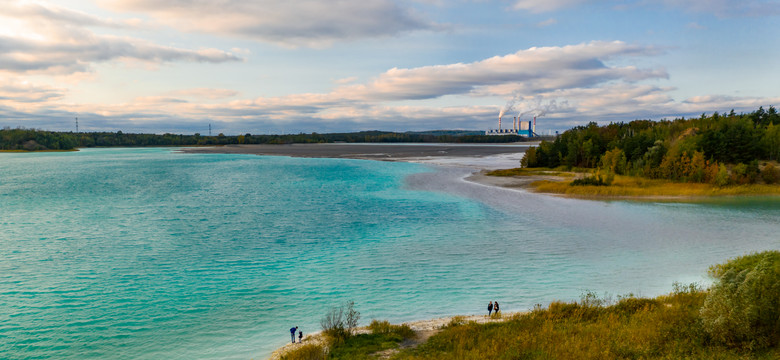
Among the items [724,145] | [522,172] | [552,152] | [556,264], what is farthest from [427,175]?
[556,264]

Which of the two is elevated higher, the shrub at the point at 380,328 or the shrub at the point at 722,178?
the shrub at the point at 722,178

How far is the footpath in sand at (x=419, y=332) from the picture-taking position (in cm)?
1977

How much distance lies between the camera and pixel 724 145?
88812 millimetres

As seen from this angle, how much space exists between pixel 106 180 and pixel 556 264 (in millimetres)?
117263

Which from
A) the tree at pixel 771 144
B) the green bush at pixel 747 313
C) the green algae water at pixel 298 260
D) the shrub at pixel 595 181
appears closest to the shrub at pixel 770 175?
the tree at pixel 771 144

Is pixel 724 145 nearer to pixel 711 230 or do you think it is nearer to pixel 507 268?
pixel 711 230

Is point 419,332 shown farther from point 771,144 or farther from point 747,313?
point 771,144

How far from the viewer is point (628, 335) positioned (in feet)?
60.6

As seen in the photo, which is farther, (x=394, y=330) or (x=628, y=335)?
(x=394, y=330)

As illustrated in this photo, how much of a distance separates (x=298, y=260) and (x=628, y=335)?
89.5ft

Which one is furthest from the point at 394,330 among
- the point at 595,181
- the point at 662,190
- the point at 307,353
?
the point at 662,190

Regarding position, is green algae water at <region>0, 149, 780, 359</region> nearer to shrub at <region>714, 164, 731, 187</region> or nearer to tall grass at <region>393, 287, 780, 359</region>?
tall grass at <region>393, 287, 780, 359</region>

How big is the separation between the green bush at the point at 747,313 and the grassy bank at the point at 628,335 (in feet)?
0.11

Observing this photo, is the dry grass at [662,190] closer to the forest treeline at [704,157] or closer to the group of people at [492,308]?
the forest treeline at [704,157]
